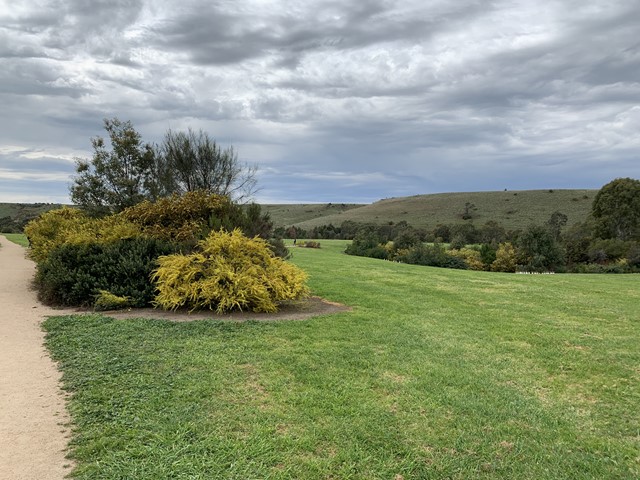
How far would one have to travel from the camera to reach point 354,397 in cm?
423

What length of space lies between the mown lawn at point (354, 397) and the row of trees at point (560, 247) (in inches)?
893

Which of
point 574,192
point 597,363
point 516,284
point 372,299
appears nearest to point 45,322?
point 372,299

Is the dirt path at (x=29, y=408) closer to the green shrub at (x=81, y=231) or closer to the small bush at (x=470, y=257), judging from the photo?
the green shrub at (x=81, y=231)

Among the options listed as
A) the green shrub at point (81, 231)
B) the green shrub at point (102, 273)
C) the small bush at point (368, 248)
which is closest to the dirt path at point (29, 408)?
the green shrub at point (102, 273)

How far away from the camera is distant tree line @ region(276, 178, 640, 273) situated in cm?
→ 2906

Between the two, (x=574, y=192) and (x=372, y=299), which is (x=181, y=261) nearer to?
(x=372, y=299)

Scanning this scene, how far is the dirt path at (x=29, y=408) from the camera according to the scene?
10.3 ft

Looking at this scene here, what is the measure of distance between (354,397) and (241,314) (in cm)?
421

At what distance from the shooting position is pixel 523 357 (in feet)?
18.6

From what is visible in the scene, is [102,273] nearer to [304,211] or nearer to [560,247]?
[560,247]

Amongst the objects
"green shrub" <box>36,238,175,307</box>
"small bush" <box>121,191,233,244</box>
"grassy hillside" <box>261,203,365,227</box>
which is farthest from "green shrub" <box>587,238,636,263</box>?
"grassy hillside" <box>261,203,365,227</box>

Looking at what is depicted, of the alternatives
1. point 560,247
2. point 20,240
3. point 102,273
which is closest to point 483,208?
point 560,247

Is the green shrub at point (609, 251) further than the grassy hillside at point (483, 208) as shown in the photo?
No

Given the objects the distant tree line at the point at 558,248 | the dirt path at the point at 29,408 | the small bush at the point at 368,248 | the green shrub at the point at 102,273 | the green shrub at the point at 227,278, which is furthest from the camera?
the small bush at the point at 368,248
